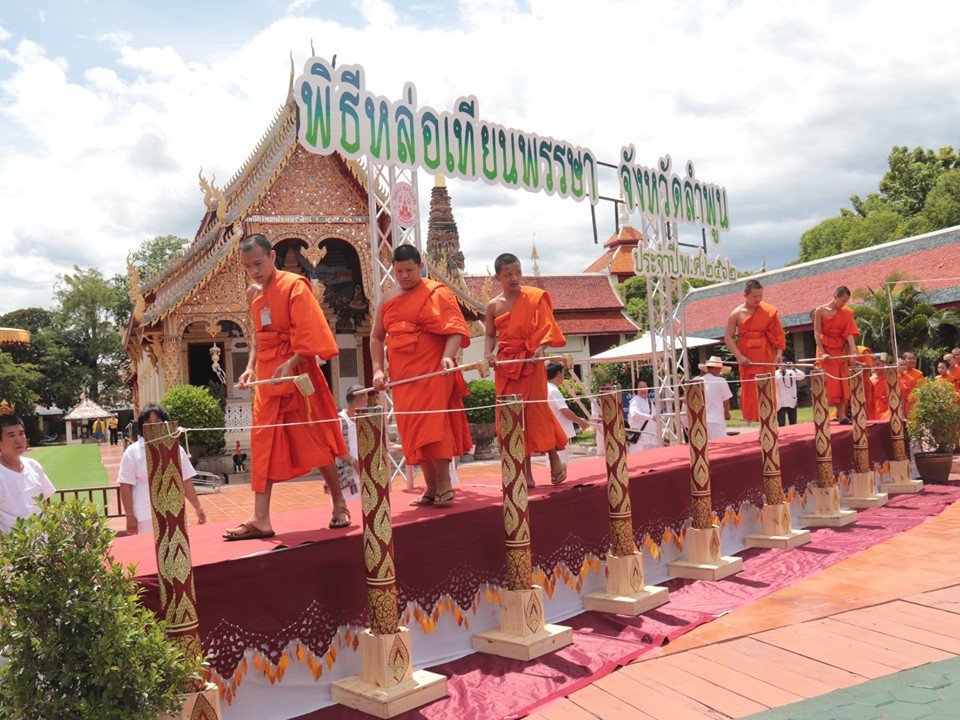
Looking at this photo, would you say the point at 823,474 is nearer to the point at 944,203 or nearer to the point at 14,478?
the point at 14,478

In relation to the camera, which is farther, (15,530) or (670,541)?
(670,541)

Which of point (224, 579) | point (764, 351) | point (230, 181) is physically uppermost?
point (230, 181)

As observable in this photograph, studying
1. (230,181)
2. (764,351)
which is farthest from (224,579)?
(230,181)

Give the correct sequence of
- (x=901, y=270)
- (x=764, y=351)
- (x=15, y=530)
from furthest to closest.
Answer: (x=901, y=270), (x=764, y=351), (x=15, y=530)

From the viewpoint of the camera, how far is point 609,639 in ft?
14.0

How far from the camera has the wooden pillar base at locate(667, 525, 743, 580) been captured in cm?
545

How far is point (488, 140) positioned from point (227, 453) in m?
10.5

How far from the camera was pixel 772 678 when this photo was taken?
3.62m

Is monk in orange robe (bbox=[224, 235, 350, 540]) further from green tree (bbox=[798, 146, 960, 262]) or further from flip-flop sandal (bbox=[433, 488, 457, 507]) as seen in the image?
green tree (bbox=[798, 146, 960, 262])

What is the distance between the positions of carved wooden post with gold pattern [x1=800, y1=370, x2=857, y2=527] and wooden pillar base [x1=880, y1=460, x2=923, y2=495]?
163 cm

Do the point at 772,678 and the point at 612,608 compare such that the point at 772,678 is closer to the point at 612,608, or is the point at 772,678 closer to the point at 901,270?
the point at 612,608

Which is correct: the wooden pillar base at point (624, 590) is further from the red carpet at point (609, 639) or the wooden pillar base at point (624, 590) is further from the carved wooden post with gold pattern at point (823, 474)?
the carved wooden post with gold pattern at point (823, 474)

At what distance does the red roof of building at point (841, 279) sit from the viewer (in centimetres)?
1947

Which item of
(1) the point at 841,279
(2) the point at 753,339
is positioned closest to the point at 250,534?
A: (2) the point at 753,339
